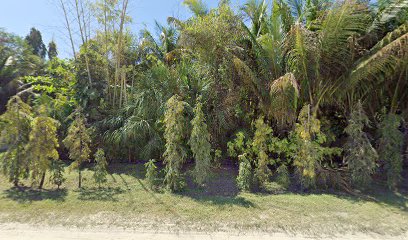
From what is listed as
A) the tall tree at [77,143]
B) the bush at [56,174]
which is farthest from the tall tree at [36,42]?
the bush at [56,174]

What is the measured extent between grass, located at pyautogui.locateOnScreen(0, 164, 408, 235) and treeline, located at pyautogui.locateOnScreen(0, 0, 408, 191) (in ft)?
1.50

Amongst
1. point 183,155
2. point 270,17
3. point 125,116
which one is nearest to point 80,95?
point 125,116

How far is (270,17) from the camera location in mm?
7055

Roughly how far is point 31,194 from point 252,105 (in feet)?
20.9

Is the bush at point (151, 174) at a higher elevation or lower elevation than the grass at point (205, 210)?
higher

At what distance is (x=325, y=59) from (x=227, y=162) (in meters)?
4.15

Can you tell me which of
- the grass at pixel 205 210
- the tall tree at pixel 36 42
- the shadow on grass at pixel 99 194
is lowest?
the grass at pixel 205 210

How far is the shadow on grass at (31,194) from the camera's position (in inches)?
210

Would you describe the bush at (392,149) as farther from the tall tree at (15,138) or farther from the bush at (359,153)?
the tall tree at (15,138)

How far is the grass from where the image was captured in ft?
14.1

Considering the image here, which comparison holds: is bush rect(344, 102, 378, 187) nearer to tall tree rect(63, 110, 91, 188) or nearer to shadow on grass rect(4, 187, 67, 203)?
tall tree rect(63, 110, 91, 188)

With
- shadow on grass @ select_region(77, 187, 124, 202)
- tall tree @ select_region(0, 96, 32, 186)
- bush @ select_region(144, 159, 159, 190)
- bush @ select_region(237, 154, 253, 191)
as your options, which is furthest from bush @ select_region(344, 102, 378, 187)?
tall tree @ select_region(0, 96, 32, 186)

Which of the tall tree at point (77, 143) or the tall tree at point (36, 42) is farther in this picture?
the tall tree at point (36, 42)

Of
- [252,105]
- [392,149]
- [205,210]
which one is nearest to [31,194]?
[205,210]
